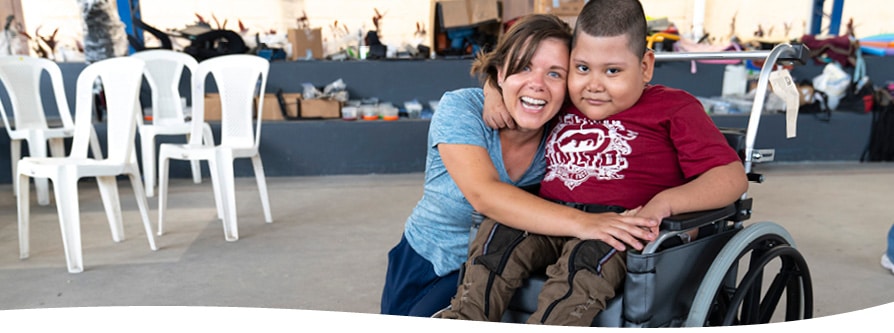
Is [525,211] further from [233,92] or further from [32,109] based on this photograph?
[32,109]

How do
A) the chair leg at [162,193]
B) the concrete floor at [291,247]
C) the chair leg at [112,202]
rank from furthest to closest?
the chair leg at [162,193]
the chair leg at [112,202]
the concrete floor at [291,247]

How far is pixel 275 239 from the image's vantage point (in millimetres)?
3012

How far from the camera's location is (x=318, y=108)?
14.6 feet

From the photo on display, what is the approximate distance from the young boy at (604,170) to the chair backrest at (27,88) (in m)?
3.20

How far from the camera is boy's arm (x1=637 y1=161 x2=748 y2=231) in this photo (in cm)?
120

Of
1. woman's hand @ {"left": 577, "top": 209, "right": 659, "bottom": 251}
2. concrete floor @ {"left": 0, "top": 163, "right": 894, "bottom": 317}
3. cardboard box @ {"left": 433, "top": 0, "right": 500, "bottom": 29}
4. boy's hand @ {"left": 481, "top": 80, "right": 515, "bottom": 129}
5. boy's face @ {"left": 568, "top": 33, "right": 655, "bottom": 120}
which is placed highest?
cardboard box @ {"left": 433, "top": 0, "right": 500, "bottom": 29}

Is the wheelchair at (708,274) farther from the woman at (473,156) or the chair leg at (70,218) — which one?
the chair leg at (70,218)

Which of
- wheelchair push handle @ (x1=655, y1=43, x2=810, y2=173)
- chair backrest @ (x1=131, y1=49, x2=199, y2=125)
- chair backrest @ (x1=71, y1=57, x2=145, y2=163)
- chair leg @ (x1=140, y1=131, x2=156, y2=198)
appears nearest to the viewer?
wheelchair push handle @ (x1=655, y1=43, x2=810, y2=173)

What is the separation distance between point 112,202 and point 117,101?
0.53 meters

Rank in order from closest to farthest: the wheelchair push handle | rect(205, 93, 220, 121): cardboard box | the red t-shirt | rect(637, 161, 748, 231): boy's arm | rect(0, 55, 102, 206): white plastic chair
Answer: rect(637, 161, 748, 231): boy's arm < the red t-shirt < the wheelchair push handle < rect(0, 55, 102, 206): white plastic chair < rect(205, 93, 220, 121): cardboard box

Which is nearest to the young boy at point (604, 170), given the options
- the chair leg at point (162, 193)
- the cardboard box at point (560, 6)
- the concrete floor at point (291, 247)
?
the concrete floor at point (291, 247)

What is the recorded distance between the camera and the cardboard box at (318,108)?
14.6 feet

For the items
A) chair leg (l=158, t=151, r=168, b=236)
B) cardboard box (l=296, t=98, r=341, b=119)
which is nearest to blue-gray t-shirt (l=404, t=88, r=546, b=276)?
chair leg (l=158, t=151, r=168, b=236)

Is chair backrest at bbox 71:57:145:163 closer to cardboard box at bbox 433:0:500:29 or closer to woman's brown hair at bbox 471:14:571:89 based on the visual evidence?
woman's brown hair at bbox 471:14:571:89
